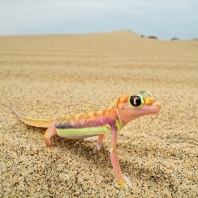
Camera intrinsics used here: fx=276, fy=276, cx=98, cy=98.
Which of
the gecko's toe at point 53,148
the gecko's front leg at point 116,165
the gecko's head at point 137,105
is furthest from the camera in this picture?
the gecko's toe at point 53,148

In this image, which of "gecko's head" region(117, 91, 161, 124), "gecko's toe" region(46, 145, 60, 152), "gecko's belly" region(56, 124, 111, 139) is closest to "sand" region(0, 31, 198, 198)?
"gecko's toe" region(46, 145, 60, 152)

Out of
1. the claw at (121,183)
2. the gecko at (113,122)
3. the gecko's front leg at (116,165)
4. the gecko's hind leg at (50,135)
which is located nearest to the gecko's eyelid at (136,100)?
the gecko at (113,122)

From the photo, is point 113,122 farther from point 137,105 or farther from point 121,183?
point 121,183

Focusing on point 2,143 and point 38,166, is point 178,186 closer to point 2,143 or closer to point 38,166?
point 38,166

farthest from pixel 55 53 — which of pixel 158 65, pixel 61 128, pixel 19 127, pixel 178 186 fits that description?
pixel 178 186

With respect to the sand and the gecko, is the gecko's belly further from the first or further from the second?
the sand

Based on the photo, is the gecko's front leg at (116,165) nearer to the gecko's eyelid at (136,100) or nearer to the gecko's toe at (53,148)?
the gecko's eyelid at (136,100)
